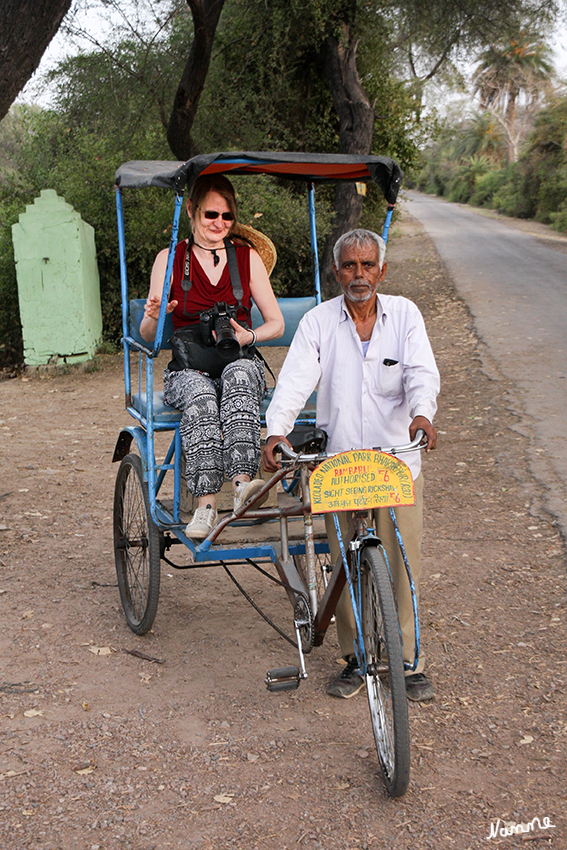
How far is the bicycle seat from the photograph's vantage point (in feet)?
9.77

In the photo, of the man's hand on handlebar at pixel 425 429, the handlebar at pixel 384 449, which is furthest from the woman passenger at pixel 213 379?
the man's hand on handlebar at pixel 425 429

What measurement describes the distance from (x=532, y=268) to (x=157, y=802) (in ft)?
57.9

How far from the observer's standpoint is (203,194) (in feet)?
14.0

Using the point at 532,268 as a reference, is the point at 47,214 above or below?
above

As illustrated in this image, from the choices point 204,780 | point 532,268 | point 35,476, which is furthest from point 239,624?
point 532,268

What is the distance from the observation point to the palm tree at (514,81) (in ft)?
49.3

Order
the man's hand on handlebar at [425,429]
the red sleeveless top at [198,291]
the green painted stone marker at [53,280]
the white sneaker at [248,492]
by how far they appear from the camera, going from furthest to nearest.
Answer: the green painted stone marker at [53,280]
the red sleeveless top at [198,291]
the white sneaker at [248,492]
the man's hand on handlebar at [425,429]

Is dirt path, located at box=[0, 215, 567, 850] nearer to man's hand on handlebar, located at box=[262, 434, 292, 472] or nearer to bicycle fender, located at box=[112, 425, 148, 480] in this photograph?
bicycle fender, located at box=[112, 425, 148, 480]

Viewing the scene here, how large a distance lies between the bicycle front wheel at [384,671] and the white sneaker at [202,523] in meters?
0.83

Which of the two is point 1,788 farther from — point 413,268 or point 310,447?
point 413,268

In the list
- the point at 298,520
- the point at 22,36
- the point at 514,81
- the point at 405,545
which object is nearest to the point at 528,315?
the point at 22,36

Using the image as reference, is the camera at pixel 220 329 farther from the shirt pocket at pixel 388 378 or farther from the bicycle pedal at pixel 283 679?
the bicycle pedal at pixel 283 679

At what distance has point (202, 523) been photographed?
361cm

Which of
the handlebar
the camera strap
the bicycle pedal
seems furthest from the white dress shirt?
the camera strap
